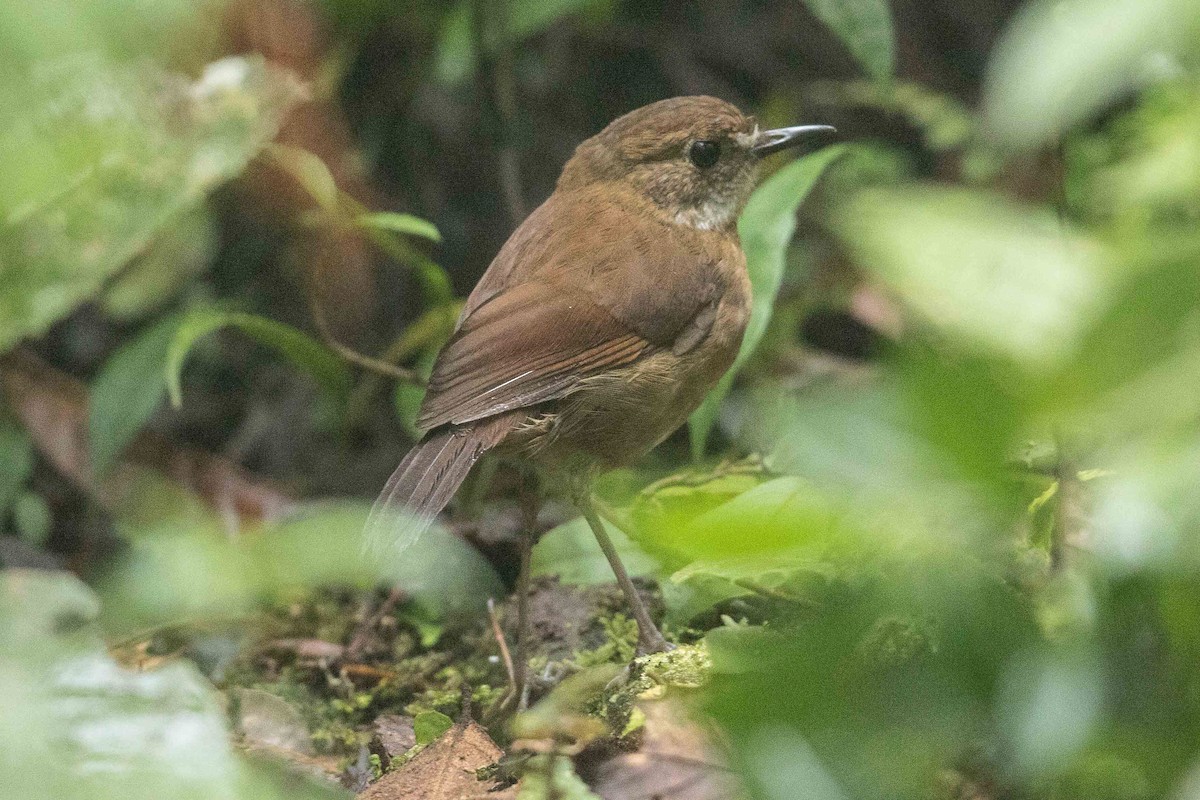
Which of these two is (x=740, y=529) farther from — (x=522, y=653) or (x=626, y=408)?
(x=626, y=408)

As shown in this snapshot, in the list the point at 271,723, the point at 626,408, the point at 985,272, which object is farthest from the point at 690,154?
the point at 985,272

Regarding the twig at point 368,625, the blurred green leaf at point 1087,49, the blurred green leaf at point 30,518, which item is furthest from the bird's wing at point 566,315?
the blurred green leaf at point 30,518

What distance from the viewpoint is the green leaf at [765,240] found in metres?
3.20

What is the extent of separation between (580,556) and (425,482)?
514 mm

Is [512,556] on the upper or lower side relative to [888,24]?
lower

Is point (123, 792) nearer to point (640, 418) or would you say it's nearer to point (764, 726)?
point (764, 726)

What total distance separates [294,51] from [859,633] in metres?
4.27

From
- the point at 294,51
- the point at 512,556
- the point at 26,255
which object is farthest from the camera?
the point at 294,51

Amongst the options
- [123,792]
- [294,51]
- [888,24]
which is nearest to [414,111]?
[294,51]

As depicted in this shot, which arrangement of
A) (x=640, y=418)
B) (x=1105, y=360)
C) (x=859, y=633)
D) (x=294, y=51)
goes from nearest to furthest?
1. (x=1105, y=360)
2. (x=859, y=633)
3. (x=640, y=418)
4. (x=294, y=51)

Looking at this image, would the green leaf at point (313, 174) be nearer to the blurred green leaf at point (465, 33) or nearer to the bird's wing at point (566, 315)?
the blurred green leaf at point (465, 33)

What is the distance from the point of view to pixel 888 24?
3408 millimetres

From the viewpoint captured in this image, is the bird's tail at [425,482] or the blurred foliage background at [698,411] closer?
the blurred foliage background at [698,411]

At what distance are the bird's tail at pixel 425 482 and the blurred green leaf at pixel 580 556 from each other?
1.27 feet
